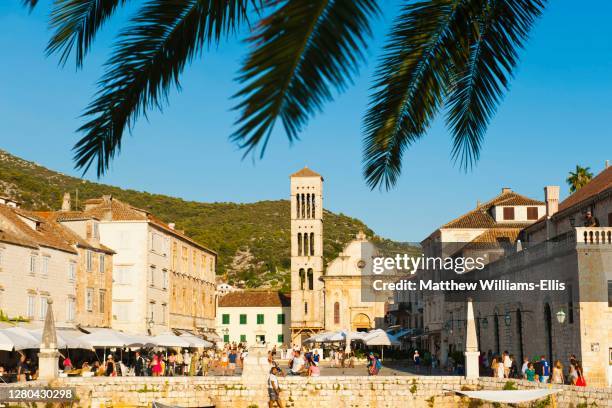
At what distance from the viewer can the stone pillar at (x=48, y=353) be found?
1212 inches

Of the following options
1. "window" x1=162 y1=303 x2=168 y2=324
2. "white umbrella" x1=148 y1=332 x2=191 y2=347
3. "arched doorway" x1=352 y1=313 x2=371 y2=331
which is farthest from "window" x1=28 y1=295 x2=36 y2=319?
"arched doorway" x1=352 y1=313 x2=371 y2=331

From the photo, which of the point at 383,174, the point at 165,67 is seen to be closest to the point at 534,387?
the point at 383,174

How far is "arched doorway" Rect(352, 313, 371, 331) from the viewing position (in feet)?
289

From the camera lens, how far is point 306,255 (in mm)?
94562

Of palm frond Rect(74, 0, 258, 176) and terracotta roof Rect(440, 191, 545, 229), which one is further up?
terracotta roof Rect(440, 191, 545, 229)

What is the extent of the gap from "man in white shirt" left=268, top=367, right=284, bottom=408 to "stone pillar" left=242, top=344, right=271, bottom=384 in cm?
84

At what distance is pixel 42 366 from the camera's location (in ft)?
101

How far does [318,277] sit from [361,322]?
25.7 ft

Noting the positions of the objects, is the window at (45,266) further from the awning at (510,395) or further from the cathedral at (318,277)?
the cathedral at (318,277)

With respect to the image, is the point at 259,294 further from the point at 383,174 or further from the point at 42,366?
the point at 383,174

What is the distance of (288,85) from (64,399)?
29572mm

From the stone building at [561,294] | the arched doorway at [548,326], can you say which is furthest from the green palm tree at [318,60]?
the arched doorway at [548,326]

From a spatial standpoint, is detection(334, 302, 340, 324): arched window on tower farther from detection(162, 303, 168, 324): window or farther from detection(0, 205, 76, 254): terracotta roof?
detection(0, 205, 76, 254): terracotta roof

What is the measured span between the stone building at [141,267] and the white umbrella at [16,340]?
67.9 feet
